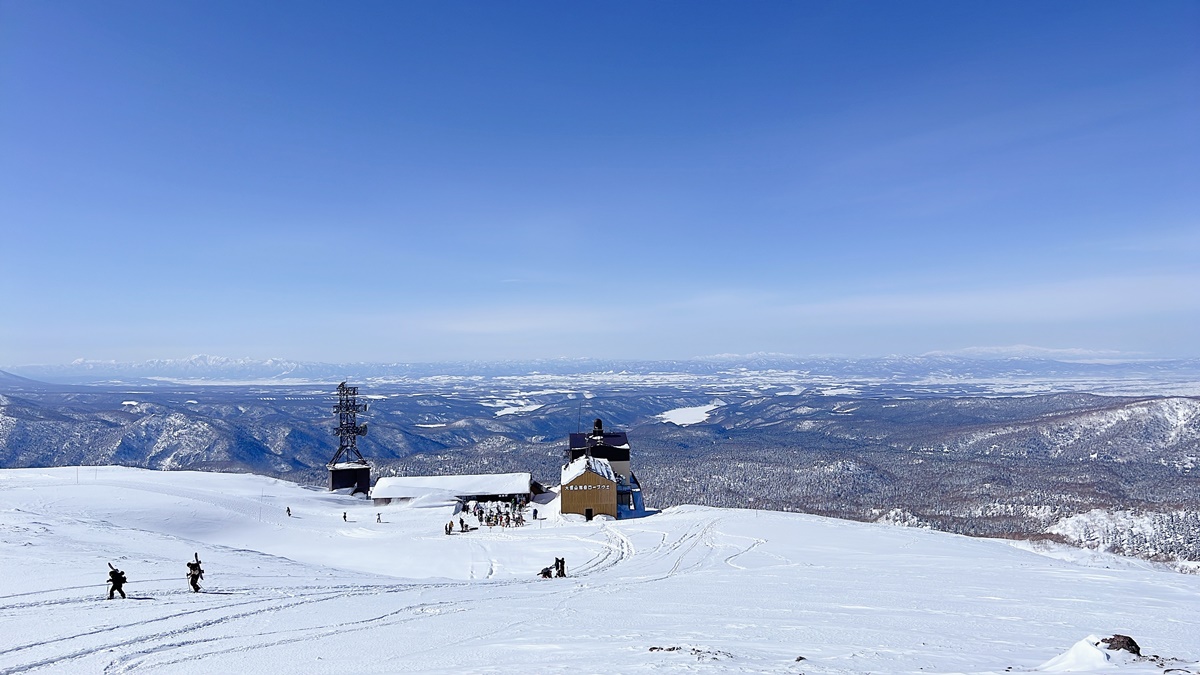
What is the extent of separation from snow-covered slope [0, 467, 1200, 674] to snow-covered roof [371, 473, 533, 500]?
20879mm

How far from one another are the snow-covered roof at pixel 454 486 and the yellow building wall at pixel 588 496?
34.0ft

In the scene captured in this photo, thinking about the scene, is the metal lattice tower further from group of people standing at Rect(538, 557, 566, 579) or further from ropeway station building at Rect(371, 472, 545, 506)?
group of people standing at Rect(538, 557, 566, 579)

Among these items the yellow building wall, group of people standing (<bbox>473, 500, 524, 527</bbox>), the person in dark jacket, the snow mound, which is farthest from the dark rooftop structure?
the snow mound

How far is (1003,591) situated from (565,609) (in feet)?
45.7

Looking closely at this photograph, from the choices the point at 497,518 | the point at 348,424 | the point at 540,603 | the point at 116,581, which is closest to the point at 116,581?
the point at 116,581

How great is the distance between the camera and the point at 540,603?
54.1ft

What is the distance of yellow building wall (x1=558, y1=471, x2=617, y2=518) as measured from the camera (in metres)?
49.1

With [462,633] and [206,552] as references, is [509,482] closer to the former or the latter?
[206,552]

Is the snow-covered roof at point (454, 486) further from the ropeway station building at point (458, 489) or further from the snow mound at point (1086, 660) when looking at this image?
the snow mound at point (1086, 660)

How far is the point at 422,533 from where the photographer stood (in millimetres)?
39406

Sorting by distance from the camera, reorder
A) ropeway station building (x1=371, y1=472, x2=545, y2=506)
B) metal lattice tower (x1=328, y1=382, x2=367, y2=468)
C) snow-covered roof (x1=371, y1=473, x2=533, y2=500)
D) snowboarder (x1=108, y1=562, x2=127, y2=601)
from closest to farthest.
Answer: snowboarder (x1=108, y1=562, x2=127, y2=601) → ropeway station building (x1=371, y1=472, x2=545, y2=506) → snow-covered roof (x1=371, y1=473, x2=533, y2=500) → metal lattice tower (x1=328, y1=382, x2=367, y2=468)

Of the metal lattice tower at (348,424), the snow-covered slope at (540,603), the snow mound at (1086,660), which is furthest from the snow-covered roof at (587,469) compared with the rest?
the snow mound at (1086,660)

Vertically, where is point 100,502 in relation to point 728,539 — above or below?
above

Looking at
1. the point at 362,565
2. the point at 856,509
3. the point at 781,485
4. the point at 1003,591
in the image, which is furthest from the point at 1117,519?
the point at 362,565
